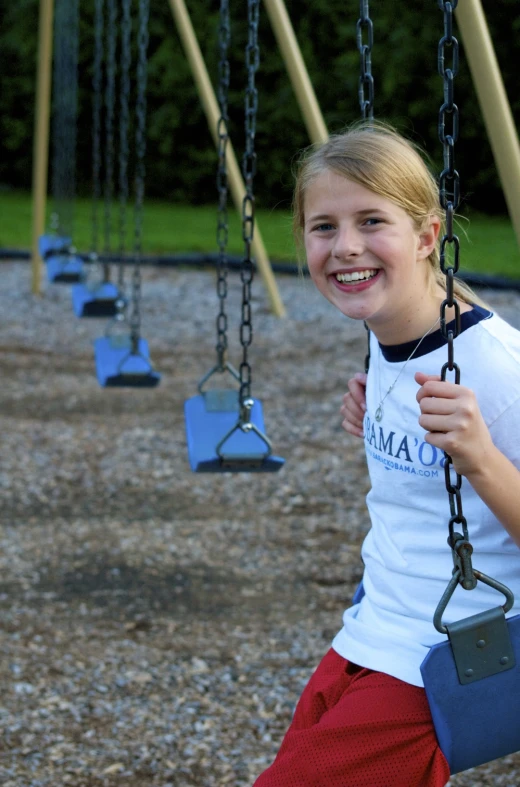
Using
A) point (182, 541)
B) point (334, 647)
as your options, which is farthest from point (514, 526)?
point (182, 541)

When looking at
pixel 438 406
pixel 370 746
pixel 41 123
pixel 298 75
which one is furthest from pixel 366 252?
pixel 41 123

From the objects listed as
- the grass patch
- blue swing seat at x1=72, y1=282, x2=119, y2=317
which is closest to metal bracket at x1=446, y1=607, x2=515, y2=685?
blue swing seat at x1=72, y1=282, x2=119, y2=317

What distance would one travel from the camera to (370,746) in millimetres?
1421

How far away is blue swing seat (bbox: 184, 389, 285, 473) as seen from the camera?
2363 mm

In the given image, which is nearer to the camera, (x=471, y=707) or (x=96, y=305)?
(x=471, y=707)

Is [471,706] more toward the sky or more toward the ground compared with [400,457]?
more toward the ground

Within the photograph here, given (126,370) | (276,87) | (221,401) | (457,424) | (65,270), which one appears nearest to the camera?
(457,424)

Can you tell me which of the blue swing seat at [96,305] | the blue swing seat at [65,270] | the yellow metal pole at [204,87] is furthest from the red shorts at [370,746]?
the blue swing seat at [65,270]

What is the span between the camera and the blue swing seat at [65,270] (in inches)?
225

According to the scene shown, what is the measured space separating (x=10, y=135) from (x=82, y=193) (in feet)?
4.05

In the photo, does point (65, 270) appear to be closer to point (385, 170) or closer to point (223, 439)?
point (223, 439)

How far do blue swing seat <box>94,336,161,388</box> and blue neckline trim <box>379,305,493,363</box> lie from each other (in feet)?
6.74

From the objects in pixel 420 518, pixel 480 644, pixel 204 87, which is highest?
pixel 204 87

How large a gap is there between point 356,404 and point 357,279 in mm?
384
